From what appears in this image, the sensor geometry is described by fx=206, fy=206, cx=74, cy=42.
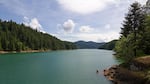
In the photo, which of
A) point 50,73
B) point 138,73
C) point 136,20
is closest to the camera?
point 138,73

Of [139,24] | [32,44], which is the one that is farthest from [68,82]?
[32,44]

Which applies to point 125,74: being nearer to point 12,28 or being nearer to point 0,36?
point 0,36

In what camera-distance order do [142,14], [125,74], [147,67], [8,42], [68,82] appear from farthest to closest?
[8,42], [142,14], [68,82], [125,74], [147,67]

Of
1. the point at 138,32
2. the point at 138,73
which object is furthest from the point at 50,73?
the point at 138,73

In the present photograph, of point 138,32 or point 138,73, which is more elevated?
point 138,32

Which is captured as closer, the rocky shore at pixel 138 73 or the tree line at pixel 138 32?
the rocky shore at pixel 138 73

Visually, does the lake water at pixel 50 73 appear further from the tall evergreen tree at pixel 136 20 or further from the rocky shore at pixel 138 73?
the tall evergreen tree at pixel 136 20

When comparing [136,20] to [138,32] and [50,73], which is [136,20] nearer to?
[138,32]

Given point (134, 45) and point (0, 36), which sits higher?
point (0, 36)

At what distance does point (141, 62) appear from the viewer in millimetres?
30703

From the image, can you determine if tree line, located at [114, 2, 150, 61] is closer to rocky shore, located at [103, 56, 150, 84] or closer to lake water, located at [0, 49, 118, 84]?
lake water, located at [0, 49, 118, 84]

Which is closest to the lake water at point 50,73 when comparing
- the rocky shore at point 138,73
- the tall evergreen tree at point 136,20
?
the rocky shore at point 138,73

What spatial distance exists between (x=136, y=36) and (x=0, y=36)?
→ 404 ft

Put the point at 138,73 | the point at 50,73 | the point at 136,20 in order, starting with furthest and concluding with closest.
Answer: the point at 50,73 → the point at 136,20 → the point at 138,73
